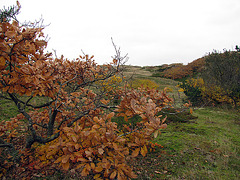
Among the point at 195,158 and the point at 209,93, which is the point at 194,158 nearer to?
the point at 195,158

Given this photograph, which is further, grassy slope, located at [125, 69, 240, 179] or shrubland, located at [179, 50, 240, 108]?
shrubland, located at [179, 50, 240, 108]

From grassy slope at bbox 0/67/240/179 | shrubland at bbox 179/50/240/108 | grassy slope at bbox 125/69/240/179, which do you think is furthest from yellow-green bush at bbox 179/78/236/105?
grassy slope at bbox 125/69/240/179

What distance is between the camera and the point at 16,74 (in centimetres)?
157

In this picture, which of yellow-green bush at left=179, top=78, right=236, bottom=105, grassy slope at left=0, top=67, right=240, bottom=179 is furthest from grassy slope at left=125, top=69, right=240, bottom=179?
yellow-green bush at left=179, top=78, right=236, bottom=105

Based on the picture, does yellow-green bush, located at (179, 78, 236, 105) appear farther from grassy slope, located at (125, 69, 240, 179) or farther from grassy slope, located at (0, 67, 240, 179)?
grassy slope, located at (125, 69, 240, 179)

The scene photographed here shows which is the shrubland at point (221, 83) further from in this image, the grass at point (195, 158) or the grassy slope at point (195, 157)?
the grass at point (195, 158)

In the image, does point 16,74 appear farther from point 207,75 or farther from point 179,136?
point 207,75

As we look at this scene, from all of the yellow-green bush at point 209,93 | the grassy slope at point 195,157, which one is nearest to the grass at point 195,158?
the grassy slope at point 195,157

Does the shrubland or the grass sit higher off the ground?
the shrubland

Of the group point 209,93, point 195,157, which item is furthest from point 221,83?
point 195,157

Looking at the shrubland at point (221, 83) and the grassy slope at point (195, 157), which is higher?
the shrubland at point (221, 83)

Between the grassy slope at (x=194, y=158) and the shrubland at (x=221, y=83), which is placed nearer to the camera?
the grassy slope at (x=194, y=158)

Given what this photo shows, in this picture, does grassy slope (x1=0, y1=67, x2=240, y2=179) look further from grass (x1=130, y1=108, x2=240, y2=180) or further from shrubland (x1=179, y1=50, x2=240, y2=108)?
shrubland (x1=179, y1=50, x2=240, y2=108)

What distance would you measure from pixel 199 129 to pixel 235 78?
7.14 meters
